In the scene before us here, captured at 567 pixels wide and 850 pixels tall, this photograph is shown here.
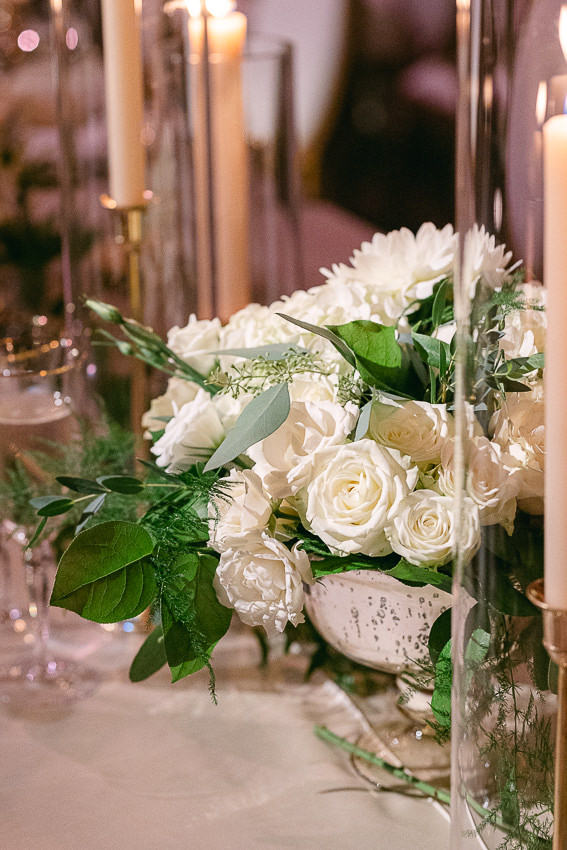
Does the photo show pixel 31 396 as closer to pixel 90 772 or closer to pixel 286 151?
pixel 90 772

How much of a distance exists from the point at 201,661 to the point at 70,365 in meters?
0.32

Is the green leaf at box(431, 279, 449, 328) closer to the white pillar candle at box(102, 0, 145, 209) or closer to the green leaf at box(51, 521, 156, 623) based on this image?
the green leaf at box(51, 521, 156, 623)

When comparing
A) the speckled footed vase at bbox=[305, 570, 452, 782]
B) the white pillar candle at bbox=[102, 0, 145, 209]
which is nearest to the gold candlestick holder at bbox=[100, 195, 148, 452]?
the white pillar candle at bbox=[102, 0, 145, 209]

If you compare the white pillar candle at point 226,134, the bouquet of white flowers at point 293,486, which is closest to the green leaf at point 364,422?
the bouquet of white flowers at point 293,486

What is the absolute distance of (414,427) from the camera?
17.1 inches

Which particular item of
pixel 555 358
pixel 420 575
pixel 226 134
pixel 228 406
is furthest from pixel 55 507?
pixel 226 134

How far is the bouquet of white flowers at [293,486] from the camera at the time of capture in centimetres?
43

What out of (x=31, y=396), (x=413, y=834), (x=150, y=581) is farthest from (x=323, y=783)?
(x=31, y=396)

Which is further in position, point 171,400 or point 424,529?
point 171,400

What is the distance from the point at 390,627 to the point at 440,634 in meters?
0.05

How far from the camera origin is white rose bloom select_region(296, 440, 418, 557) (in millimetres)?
422

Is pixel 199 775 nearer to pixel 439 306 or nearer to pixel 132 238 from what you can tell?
pixel 439 306

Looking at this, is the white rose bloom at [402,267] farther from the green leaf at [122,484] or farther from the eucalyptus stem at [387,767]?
the eucalyptus stem at [387,767]

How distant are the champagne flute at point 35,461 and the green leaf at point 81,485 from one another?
14 centimetres
